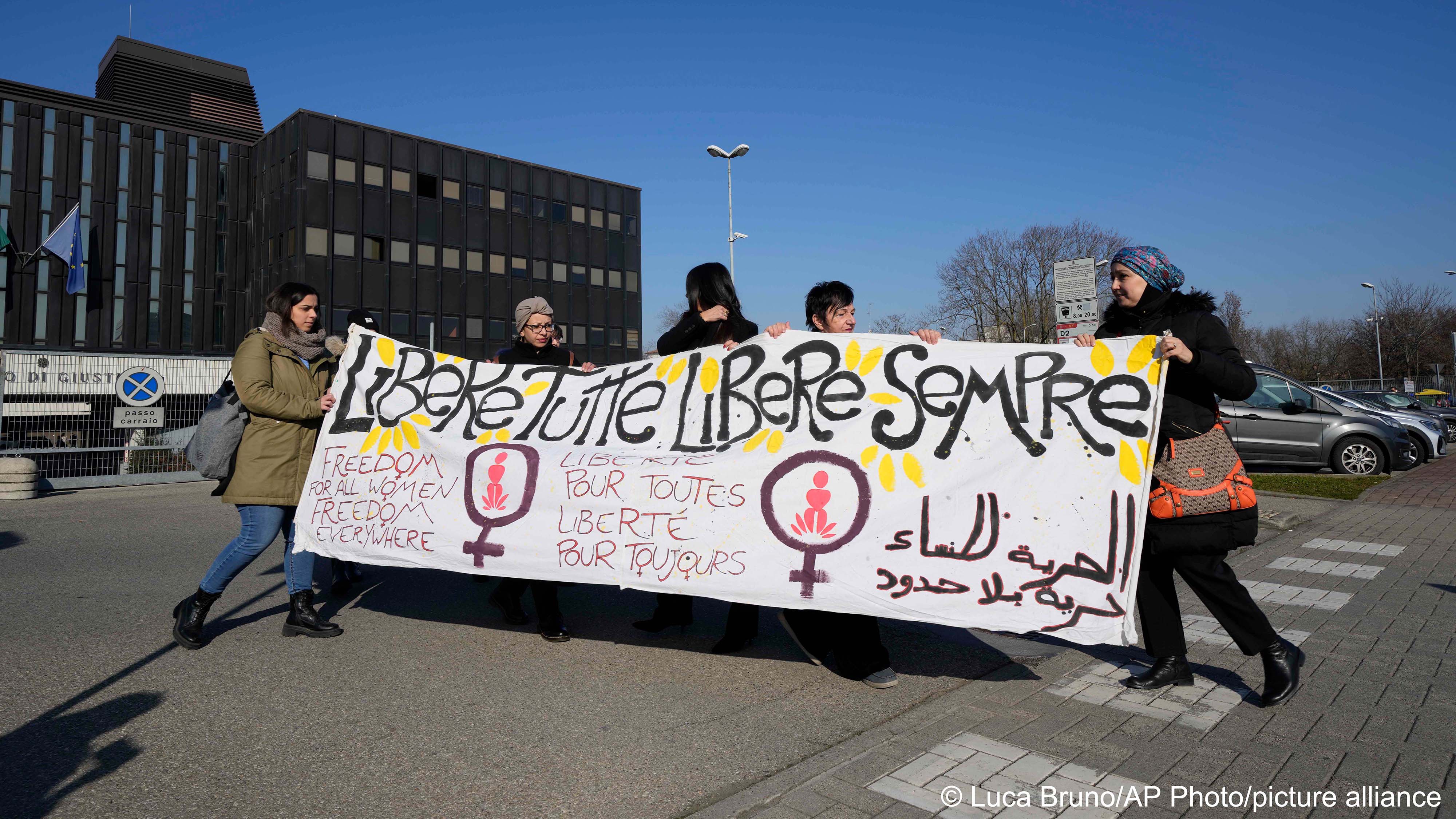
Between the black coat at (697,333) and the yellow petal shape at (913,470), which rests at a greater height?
the black coat at (697,333)

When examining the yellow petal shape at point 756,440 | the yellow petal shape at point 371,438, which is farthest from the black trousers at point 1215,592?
the yellow petal shape at point 371,438

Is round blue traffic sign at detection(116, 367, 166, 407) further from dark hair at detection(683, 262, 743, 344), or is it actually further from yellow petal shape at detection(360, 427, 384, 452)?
dark hair at detection(683, 262, 743, 344)

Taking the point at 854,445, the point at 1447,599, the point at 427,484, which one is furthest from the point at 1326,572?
the point at 427,484

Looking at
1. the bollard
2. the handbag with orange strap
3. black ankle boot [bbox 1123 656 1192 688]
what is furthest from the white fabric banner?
the bollard

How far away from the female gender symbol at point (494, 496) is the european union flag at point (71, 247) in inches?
1460

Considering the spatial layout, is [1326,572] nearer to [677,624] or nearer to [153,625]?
[677,624]

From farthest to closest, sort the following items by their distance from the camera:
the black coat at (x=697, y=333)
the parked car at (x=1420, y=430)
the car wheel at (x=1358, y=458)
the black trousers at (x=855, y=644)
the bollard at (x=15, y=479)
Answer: the parked car at (x=1420, y=430), the car wheel at (x=1358, y=458), the bollard at (x=15, y=479), the black coat at (x=697, y=333), the black trousers at (x=855, y=644)

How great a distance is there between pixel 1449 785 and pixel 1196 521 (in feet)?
3.77

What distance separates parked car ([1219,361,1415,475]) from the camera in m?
14.0

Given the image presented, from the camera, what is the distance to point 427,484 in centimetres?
453

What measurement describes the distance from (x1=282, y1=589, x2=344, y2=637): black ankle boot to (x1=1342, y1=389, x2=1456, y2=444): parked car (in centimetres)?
2425

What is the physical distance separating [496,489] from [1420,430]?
19616 mm

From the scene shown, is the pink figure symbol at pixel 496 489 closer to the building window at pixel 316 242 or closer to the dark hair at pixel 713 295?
the dark hair at pixel 713 295

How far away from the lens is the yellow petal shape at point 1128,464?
350 cm
